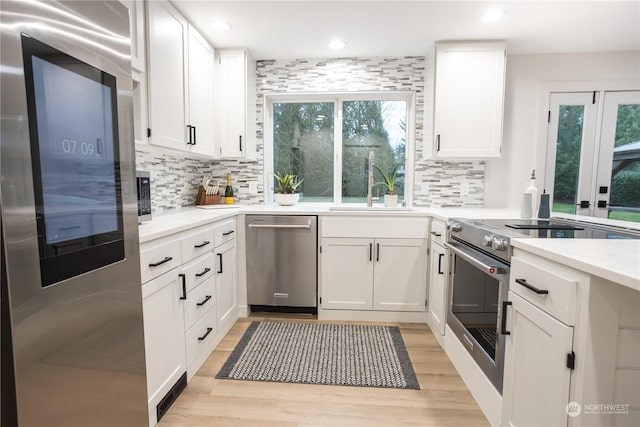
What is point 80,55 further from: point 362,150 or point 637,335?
point 362,150

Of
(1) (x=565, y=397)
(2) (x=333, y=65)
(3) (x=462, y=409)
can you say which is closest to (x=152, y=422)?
(3) (x=462, y=409)

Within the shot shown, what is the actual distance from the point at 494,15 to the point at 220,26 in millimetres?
1940

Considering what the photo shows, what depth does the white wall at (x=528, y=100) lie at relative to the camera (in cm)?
279

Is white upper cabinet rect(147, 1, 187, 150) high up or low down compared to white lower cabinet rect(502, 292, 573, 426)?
up

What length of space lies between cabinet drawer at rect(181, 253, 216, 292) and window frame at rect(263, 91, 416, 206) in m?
1.17

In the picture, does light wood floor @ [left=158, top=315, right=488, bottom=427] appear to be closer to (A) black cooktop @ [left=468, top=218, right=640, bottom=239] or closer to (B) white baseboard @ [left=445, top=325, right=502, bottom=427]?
(B) white baseboard @ [left=445, top=325, right=502, bottom=427]

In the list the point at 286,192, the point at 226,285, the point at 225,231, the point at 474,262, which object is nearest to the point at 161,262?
the point at 225,231

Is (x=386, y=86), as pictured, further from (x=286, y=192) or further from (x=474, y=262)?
(x=474, y=262)

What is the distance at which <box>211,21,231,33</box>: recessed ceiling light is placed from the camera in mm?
2326

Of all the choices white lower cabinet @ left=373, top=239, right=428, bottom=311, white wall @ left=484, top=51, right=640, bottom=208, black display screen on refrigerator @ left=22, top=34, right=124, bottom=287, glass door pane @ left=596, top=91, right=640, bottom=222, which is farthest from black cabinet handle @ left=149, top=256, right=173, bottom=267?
glass door pane @ left=596, top=91, right=640, bottom=222

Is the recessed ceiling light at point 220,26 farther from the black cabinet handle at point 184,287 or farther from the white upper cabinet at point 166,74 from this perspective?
the black cabinet handle at point 184,287

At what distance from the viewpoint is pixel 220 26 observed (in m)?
2.37

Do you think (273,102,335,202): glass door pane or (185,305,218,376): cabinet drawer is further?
(273,102,335,202): glass door pane

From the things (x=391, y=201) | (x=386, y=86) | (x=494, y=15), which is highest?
(x=494, y=15)
